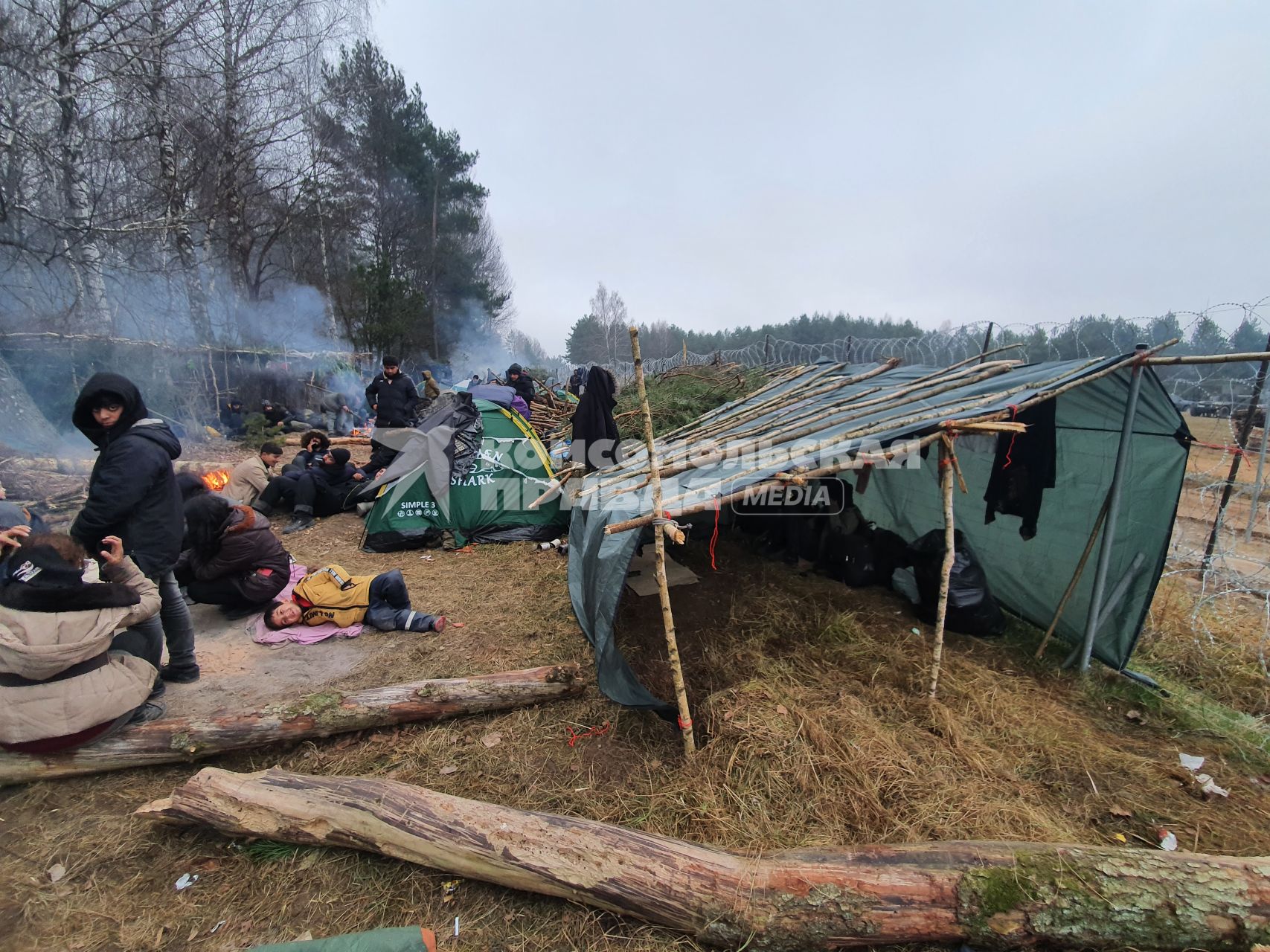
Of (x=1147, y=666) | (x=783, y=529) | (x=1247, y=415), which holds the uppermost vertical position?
(x=1247, y=415)

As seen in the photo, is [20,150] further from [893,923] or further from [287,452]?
[893,923]

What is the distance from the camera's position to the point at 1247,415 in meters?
4.36

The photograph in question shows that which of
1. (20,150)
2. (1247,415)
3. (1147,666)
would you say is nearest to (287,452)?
(20,150)

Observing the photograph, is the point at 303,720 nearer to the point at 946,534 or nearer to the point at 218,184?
the point at 946,534

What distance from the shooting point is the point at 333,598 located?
4270 millimetres

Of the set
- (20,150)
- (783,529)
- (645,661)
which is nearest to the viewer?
(645,661)

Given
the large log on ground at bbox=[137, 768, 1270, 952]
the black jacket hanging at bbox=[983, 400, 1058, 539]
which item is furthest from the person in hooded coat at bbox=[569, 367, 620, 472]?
the large log on ground at bbox=[137, 768, 1270, 952]

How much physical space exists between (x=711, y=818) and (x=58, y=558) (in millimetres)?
3325

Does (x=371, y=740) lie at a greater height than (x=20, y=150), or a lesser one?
lesser

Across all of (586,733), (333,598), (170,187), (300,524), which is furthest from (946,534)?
(170,187)

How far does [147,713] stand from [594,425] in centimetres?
410

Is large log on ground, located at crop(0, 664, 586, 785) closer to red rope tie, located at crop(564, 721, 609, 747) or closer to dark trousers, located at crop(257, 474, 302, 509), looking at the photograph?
red rope tie, located at crop(564, 721, 609, 747)

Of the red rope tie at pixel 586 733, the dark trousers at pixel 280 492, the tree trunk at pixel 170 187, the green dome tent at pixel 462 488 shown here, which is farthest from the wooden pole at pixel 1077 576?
the tree trunk at pixel 170 187

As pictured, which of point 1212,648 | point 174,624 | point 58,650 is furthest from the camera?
point 1212,648
